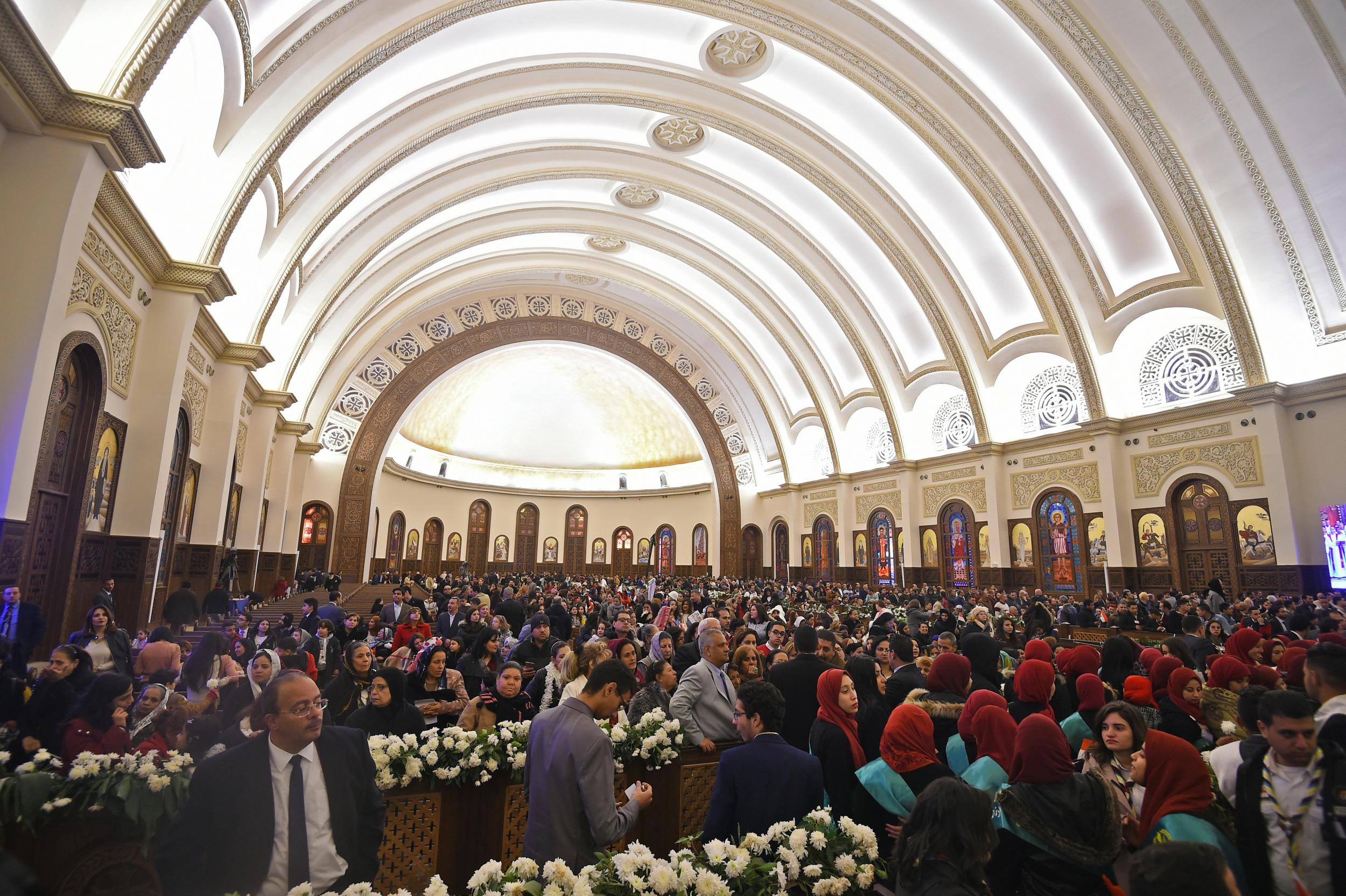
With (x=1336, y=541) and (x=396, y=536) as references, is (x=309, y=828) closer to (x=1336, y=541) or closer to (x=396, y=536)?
(x=1336, y=541)

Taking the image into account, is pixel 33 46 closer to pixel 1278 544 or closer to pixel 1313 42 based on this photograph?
pixel 1313 42

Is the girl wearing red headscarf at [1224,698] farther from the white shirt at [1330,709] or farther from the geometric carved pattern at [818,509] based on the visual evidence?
the geometric carved pattern at [818,509]

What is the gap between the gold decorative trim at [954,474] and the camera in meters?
17.9

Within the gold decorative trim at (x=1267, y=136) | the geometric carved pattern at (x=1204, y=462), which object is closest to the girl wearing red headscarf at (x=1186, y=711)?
the geometric carved pattern at (x=1204, y=462)

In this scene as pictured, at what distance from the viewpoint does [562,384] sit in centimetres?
2908

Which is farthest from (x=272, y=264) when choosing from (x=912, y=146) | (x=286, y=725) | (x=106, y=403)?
(x=912, y=146)

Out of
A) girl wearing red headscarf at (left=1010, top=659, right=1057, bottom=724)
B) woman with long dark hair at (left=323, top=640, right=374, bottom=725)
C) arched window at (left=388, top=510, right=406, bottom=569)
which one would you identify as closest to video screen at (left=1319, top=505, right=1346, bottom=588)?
girl wearing red headscarf at (left=1010, top=659, right=1057, bottom=724)

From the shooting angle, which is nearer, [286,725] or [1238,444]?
[286,725]

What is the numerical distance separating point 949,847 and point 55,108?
729 centimetres

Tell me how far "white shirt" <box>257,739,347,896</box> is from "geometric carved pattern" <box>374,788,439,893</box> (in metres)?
1.08

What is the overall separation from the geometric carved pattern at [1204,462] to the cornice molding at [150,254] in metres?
16.2

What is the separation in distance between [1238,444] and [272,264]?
16.9m

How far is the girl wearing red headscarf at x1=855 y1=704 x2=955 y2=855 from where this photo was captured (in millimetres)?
2787

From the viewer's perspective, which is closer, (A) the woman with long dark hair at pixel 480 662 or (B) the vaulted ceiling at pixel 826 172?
(A) the woman with long dark hair at pixel 480 662
